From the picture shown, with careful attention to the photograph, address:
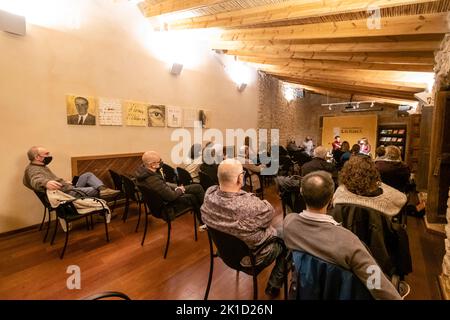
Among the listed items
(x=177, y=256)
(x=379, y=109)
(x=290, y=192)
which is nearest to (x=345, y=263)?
(x=290, y=192)

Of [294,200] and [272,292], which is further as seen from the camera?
[294,200]

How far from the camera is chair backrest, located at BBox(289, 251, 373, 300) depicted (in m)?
0.99

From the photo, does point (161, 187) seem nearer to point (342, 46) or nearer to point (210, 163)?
point (210, 163)

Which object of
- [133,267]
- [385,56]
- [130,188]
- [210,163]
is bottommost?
[133,267]

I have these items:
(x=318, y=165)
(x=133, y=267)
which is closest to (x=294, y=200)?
(x=318, y=165)

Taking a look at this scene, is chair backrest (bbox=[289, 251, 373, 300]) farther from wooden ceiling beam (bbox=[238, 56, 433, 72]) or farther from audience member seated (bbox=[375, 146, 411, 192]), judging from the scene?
wooden ceiling beam (bbox=[238, 56, 433, 72])

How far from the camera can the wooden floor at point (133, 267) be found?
1.92 meters

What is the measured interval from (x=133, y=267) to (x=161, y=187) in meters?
0.81

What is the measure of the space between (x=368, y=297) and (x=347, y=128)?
34.8 ft

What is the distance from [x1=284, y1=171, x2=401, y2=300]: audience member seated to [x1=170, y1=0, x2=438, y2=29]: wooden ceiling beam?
7.36 feet

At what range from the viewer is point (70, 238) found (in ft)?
9.27

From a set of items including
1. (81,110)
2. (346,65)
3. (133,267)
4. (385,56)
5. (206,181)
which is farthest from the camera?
(346,65)

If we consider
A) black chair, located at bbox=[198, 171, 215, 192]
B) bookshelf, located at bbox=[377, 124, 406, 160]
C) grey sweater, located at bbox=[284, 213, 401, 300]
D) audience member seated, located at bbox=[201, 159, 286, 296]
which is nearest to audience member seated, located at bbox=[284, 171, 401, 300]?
grey sweater, located at bbox=[284, 213, 401, 300]

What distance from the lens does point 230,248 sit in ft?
5.02
